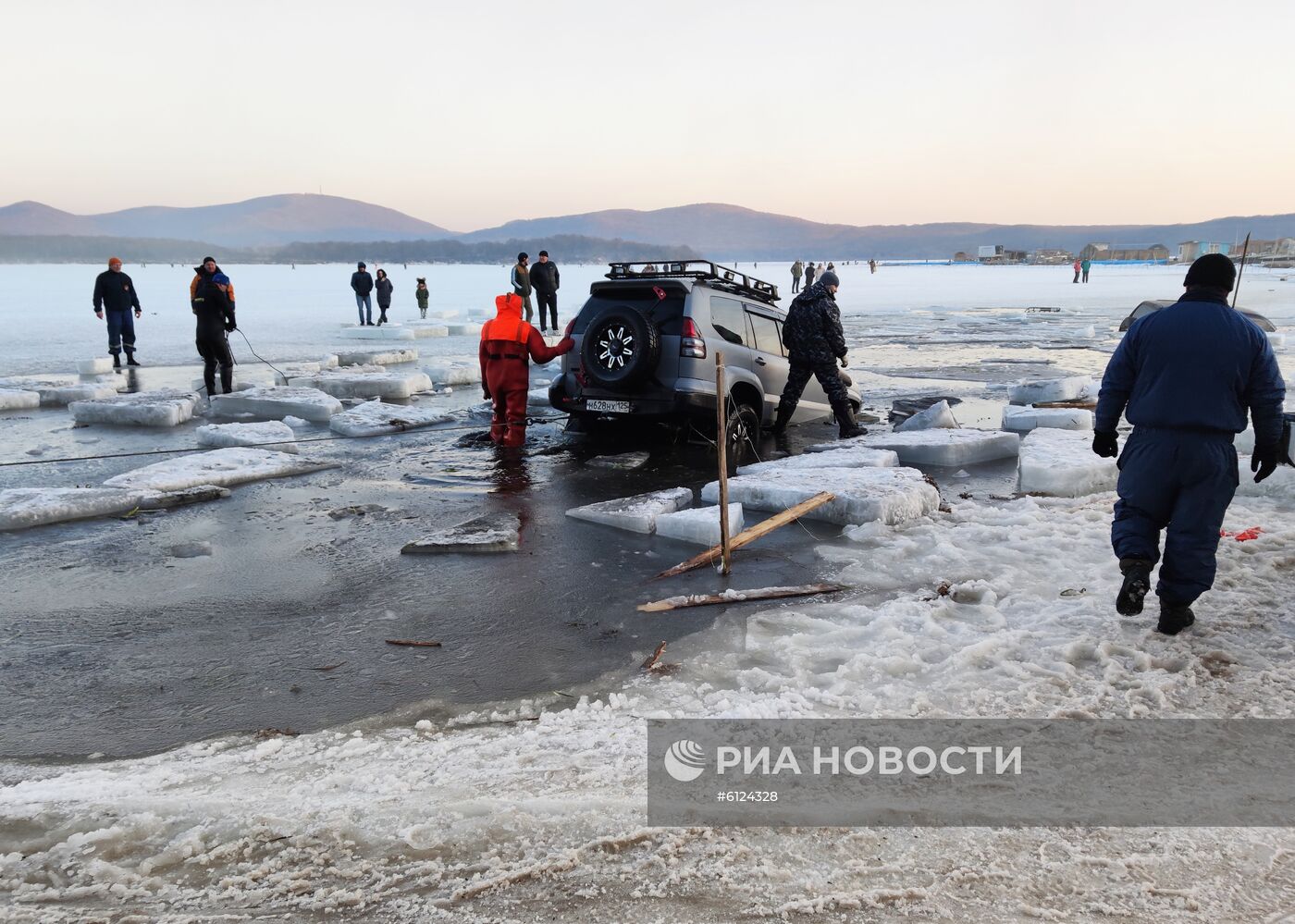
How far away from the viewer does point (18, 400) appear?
12352 millimetres

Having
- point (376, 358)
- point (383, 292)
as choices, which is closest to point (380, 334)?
point (383, 292)

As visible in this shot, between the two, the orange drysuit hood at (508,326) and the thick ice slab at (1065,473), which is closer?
the thick ice slab at (1065,473)

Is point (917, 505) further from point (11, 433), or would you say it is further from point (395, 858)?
point (11, 433)

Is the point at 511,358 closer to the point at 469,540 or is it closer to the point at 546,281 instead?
the point at 469,540

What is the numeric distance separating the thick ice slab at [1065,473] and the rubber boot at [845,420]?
7.57 ft

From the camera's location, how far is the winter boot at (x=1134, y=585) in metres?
4.46

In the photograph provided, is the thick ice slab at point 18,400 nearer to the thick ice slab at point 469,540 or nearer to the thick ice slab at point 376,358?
the thick ice slab at point 376,358

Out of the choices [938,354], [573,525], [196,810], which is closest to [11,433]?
[573,525]

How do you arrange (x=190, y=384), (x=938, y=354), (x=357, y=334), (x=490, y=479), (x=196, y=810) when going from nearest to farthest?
(x=196, y=810) < (x=490, y=479) < (x=190, y=384) < (x=938, y=354) < (x=357, y=334)

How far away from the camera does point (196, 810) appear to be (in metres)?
3.06

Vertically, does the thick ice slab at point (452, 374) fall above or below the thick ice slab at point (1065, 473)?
above

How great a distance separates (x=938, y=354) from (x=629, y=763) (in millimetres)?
17851

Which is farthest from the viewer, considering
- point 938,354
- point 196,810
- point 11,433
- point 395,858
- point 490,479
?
point 938,354

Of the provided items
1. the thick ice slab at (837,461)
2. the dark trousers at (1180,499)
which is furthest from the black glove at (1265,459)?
the thick ice slab at (837,461)
